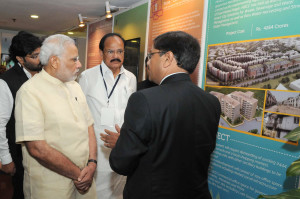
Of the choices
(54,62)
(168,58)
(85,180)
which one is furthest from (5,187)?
(168,58)

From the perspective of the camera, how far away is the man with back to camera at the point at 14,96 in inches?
81.0

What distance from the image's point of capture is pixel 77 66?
1.80m

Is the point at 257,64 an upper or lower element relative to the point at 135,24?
lower

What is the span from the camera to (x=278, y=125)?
6.60 ft

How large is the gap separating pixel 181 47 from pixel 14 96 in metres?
1.53

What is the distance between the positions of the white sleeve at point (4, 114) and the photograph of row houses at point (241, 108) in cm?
191

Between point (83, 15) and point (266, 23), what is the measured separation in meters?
4.80

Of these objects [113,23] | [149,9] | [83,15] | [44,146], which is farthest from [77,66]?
[83,15]

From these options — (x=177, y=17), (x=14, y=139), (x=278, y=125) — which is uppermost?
(x=177, y=17)

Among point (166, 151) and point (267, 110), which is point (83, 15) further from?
point (166, 151)

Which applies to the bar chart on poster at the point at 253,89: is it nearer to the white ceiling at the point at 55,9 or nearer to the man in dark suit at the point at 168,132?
the man in dark suit at the point at 168,132

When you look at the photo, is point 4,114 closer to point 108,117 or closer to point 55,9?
point 108,117

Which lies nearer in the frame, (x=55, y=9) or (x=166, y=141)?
(x=166, y=141)

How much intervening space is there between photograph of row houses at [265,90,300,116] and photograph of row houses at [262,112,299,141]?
4cm
